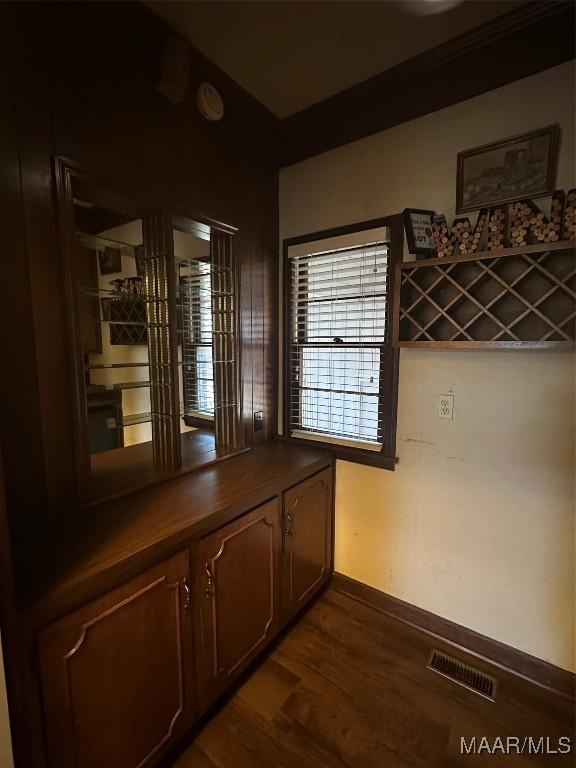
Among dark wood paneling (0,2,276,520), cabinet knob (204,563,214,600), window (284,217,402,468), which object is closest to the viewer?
dark wood paneling (0,2,276,520)

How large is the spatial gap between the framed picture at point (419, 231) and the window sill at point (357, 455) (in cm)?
103

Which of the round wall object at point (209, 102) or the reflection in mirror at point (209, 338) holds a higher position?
the round wall object at point (209, 102)

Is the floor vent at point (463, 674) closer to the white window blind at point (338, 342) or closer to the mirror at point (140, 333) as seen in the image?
the white window blind at point (338, 342)

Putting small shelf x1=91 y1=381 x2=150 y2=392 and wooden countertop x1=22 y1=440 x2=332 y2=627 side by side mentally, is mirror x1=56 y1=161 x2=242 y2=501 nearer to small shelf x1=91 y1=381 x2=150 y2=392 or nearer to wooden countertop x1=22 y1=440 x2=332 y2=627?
small shelf x1=91 y1=381 x2=150 y2=392

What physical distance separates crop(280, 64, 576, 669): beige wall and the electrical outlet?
0.09 ft

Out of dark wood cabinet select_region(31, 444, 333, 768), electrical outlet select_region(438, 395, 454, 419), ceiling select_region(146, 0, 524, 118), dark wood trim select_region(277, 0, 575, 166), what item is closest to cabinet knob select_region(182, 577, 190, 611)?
dark wood cabinet select_region(31, 444, 333, 768)

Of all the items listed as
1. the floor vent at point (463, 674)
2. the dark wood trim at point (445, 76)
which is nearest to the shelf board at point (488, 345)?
the dark wood trim at point (445, 76)

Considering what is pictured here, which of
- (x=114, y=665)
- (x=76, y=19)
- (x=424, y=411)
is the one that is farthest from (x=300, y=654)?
(x=76, y=19)

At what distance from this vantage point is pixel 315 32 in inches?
53.1

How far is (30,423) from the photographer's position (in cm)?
113

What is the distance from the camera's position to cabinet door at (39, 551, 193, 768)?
86 cm

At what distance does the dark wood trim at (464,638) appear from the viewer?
146 cm

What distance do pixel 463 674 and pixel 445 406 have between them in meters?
1.19

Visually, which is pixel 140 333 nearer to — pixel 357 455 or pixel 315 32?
pixel 357 455
